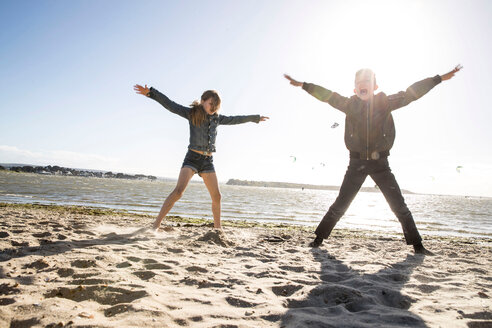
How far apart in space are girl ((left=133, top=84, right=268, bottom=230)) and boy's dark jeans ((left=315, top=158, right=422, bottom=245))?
2.24m

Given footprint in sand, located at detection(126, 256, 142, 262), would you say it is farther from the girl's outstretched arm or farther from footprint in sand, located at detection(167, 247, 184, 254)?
the girl's outstretched arm

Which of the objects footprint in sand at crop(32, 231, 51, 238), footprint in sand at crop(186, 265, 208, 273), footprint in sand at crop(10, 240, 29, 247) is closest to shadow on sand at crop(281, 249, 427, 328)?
footprint in sand at crop(186, 265, 208, 273)

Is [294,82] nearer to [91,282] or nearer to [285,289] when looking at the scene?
[285,289]

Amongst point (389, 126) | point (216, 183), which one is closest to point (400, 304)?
point (389, 126)

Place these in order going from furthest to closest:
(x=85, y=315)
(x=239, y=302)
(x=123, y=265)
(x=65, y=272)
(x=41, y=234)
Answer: (x=41, y=234)
(x=123, y=265)
(x=65, y=272)
(x=239, y=302)
(x=85, y=315)

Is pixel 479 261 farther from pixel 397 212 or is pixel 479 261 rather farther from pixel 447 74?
pixel 447 74

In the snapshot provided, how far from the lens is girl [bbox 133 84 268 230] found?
506cm

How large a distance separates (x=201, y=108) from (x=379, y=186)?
Result: 3.25 m

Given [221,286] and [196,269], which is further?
[196,269]

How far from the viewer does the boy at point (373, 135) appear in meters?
4.52

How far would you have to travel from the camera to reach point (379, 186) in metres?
4.66

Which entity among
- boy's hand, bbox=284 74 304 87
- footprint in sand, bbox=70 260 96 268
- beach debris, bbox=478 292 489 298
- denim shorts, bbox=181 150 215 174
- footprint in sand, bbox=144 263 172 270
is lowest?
A: footprint in sand, bbox=144 263 172 270

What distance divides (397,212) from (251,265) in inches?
103

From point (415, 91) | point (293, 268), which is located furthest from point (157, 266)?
point (415, 91)
